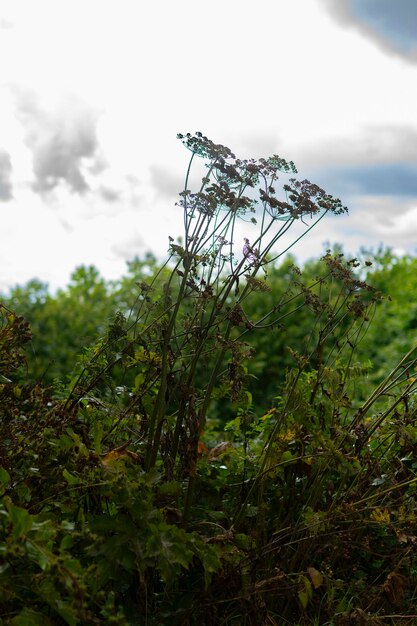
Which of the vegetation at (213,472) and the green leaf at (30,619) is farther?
the vegetation at (213,472)

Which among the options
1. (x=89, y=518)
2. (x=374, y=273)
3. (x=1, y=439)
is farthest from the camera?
(x=374, y=273)

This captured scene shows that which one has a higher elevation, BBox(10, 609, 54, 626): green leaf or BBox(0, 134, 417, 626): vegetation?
BBox(0, 134, 417, 626): vegetation

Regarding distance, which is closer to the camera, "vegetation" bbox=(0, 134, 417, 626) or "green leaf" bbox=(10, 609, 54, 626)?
"green leaf" bbox=(10, 609, 54, 626)

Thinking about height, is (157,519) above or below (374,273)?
below

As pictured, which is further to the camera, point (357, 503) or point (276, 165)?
point (276, 165)

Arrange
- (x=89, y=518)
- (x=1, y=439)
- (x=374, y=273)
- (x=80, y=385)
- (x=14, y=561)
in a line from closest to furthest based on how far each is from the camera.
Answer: (x=14, y=561)
(x=89, y=518)
(x=1, y=439)
(x=80, y=385)
(x=374, y=273)

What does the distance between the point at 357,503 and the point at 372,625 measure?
0.45 m

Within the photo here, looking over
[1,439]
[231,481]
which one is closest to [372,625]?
[231,481]

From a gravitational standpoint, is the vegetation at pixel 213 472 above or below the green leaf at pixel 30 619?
above

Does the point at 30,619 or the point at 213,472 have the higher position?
the point at 213,472

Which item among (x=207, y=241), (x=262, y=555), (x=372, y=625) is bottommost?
(x=372, y=625)

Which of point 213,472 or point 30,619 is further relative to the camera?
point 213,472

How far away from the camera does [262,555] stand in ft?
10.3

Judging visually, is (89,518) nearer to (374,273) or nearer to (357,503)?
(357,503)
